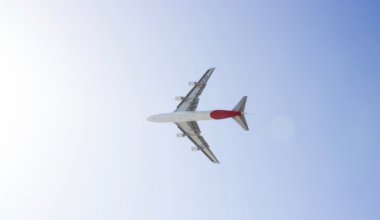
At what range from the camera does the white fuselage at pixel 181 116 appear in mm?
100438

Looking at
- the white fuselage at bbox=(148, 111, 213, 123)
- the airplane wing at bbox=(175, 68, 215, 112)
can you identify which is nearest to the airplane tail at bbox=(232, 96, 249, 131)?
the white fuselage at bbox=(148, 111, 213, 123)

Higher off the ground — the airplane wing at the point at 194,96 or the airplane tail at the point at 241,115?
the airplane wing at the point at 194,96

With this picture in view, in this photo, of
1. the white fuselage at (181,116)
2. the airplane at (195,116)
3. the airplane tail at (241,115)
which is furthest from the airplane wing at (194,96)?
the airplane tail at (241,115)

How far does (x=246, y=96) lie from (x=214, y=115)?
8.01 metres

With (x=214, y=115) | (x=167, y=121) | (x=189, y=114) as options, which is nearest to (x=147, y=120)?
(x=167, y=121)

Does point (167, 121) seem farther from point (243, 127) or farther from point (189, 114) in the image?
point (243, 127)

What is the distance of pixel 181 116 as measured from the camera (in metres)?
107

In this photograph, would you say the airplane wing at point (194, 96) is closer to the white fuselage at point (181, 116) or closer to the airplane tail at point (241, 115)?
the white fuselage at point (181, 116)

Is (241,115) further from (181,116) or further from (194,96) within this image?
(194,96)

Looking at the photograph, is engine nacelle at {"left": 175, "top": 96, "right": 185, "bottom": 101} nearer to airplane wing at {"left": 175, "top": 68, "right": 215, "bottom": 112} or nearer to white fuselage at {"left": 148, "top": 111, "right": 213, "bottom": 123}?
airplane wing at {"left": 175, "top": 68, "right": 215, "bottom": 112}

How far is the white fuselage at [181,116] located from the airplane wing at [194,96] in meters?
5.88

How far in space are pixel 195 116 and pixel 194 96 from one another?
14394 mm

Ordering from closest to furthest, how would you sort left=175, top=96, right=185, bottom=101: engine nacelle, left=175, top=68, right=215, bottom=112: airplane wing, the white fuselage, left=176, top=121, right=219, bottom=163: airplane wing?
the white fuselage < left=175, top=68, right=215, bottom=112: airplane wing < left=175, top=96, right=185, bottom=101: engine nacelle < left=176, top=121, right=219, bottom=163: airplane wing

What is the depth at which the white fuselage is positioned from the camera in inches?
3954
